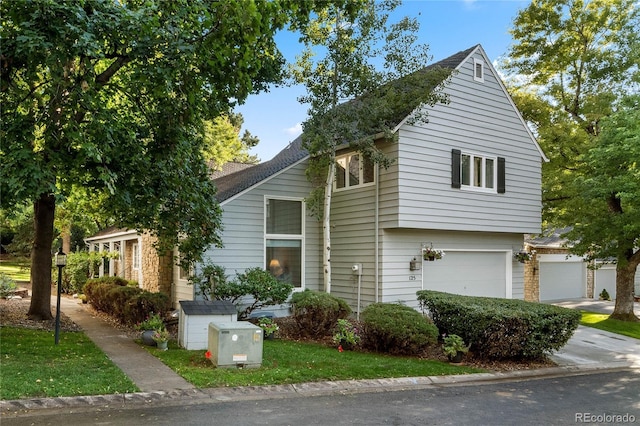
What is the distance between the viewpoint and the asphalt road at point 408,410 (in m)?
5.46

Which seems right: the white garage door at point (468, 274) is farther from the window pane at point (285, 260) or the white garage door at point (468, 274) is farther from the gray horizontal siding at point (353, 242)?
the window pane at point (285, 260)

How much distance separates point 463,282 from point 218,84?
9216mm

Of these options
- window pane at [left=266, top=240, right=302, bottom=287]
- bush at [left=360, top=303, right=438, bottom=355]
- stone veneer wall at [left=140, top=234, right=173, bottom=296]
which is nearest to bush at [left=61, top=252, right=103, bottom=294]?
stone veneer wall at [left=140, top=234, right=173, bottom=296]

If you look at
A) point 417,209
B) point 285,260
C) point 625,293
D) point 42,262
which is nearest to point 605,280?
point 625,293

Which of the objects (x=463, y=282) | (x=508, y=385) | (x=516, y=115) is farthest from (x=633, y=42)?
(x=508, y=385)

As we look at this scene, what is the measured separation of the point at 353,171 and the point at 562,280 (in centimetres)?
1312

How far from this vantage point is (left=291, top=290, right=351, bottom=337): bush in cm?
1049

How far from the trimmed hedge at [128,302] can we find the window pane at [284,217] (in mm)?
3399

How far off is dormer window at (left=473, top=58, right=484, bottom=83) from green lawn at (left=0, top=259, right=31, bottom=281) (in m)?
27.5

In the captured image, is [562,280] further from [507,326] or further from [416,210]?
[507,326]

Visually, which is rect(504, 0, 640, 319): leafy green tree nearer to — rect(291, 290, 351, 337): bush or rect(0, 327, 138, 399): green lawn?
rect(291, 290, 351, 337): bush

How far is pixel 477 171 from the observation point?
14156 millimetres

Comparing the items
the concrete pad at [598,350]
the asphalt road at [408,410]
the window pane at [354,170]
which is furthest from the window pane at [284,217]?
the concrete pad at [598,350]

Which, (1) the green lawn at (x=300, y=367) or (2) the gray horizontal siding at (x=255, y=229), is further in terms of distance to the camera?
(2) the gray horizontal siding at (x=255, y=229)
